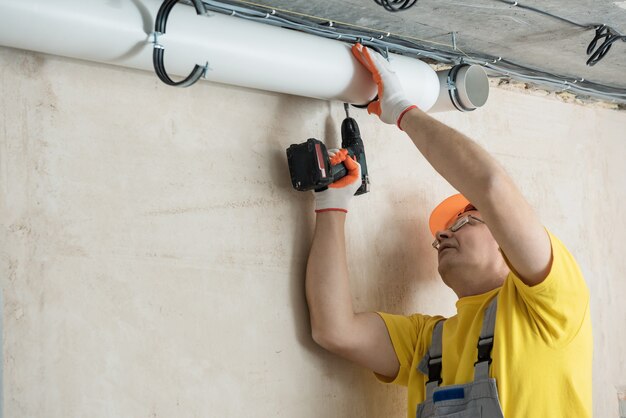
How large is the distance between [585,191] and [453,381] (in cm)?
125

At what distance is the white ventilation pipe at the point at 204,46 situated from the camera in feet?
4.55

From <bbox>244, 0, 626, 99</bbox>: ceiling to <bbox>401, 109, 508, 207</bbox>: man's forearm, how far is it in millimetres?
321

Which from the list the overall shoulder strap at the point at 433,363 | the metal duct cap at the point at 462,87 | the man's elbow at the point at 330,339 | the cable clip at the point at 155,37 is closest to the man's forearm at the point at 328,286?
the man's elbow at the point at 330,339

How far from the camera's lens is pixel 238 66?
1628mm

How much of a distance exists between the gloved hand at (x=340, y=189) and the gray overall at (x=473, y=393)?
0.46m

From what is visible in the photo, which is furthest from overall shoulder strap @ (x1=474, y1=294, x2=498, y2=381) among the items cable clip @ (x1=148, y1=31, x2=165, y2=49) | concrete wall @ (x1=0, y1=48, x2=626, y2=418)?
cable clip @ (x1=148, y1=31, x2=165, y2=49)

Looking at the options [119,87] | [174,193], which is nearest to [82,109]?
[119,87]

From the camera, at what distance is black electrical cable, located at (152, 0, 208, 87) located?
1483mm

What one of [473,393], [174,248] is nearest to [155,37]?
[174,248]

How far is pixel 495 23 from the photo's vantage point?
203 centimetres

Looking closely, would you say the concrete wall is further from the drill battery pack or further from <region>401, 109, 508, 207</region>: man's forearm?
<region>401, 109, 508, 207</region>: man's forearm

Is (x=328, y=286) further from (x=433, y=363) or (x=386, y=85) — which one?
(x=386, y=85)

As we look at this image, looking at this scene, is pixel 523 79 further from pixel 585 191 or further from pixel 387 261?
pixel 387 261

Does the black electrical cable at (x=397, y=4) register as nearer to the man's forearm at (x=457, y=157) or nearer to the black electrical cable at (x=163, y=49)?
the man's forearm at (x=457, y=157)
